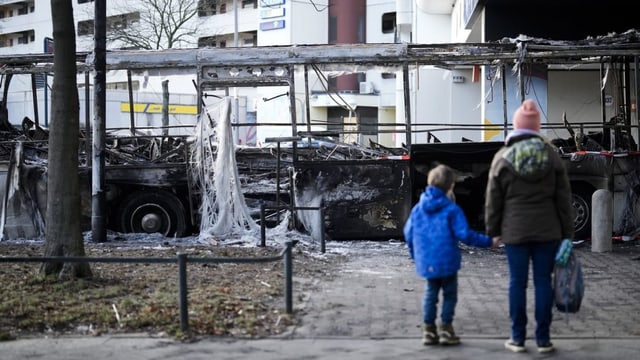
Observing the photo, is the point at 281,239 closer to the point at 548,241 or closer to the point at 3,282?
the point at 3,282

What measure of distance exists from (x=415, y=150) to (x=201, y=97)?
11.5 ft

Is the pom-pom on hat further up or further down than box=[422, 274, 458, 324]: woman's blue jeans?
further up

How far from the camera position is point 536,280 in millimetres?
5707

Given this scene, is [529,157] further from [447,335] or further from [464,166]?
[464,166]

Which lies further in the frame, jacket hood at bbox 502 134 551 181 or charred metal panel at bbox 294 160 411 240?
charred metal panel at bbox 294 160 411 240

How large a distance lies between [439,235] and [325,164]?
20.2ft

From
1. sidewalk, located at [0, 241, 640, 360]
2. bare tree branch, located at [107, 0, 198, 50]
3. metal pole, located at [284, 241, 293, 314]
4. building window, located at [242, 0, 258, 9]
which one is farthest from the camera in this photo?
building window, located at [242, 0, 258, 9]

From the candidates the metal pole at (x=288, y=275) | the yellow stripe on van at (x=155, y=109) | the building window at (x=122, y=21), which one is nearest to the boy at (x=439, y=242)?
the metal pole at (x=288, y=275)

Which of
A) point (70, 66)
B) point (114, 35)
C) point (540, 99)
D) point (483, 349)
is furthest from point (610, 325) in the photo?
point (114, 35)

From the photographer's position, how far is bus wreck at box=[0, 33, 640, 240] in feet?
38.4

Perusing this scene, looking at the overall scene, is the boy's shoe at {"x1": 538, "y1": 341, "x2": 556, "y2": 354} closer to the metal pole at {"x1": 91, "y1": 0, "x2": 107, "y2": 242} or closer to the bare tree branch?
the metal pole at {"x1": 91, "y1": 0, "x2": 107, "y2": 242}

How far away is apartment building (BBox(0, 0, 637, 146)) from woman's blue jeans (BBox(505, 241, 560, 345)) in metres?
6.11

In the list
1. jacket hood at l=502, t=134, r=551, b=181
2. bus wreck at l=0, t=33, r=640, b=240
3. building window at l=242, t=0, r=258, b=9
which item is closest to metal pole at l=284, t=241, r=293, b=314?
jacket hood at l=502, t=134, r=551, b=181

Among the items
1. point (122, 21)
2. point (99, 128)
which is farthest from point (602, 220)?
point (122, 21)
